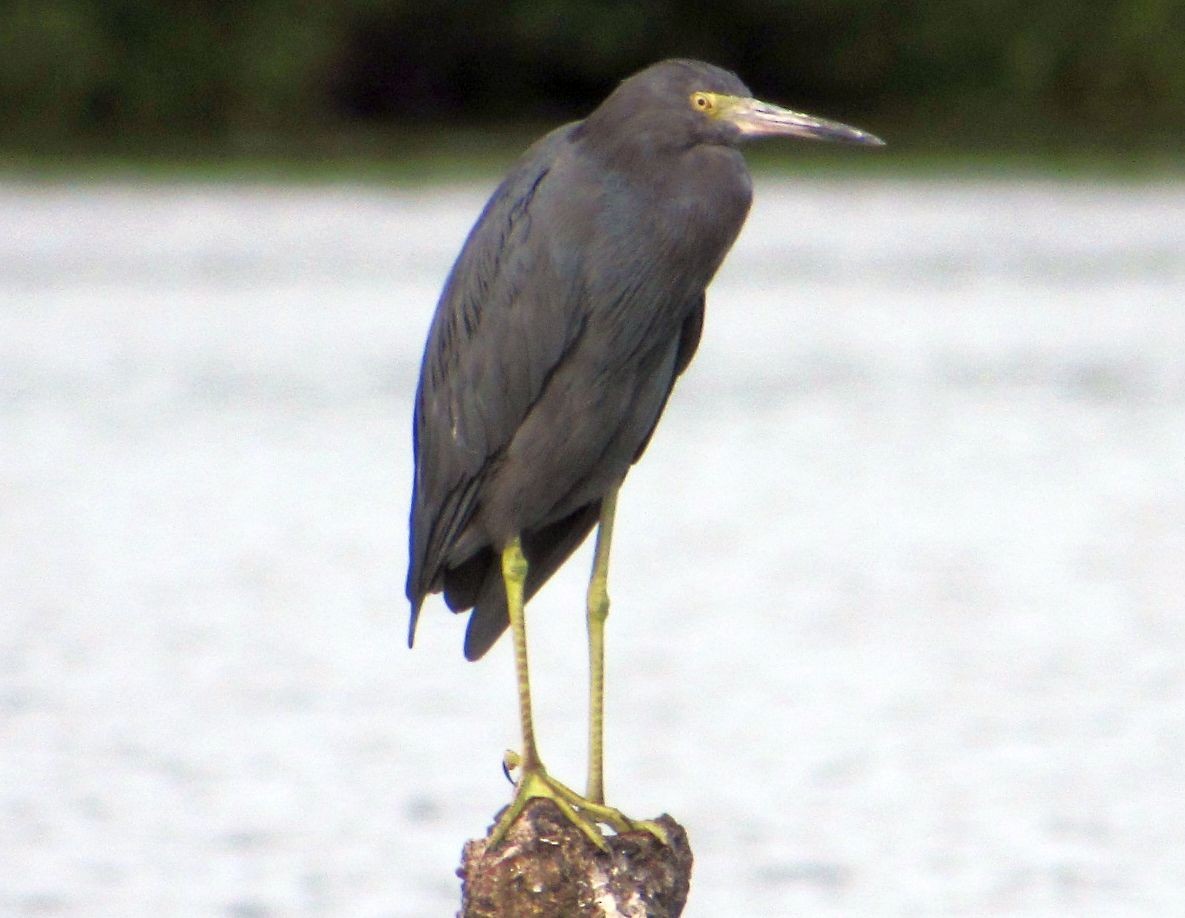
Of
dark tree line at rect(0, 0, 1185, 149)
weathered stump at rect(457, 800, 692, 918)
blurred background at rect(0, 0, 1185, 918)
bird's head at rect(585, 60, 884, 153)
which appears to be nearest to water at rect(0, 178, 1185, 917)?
blurred background at rect(0, 0, 1185, 918)

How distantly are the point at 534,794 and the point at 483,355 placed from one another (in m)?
0.83

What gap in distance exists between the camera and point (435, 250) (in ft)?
76.1

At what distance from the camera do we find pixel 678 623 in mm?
10547

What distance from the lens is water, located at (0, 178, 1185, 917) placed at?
25.5ft

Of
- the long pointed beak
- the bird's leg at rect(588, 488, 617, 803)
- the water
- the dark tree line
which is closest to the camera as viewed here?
the long pointed beak

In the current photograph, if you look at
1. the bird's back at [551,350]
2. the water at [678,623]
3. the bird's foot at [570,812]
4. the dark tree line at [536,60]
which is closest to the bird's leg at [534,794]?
the bird's foot at [570,812]

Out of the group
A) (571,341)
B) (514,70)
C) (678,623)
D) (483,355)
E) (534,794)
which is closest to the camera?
(534,794)

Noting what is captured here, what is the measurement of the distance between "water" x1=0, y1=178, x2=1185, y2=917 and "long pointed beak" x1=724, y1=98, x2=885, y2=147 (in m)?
3.79

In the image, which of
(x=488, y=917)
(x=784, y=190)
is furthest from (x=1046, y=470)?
(x=784, y=190)

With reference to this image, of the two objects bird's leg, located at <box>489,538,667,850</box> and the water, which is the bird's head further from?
the water

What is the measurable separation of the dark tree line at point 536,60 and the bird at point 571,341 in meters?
32.5

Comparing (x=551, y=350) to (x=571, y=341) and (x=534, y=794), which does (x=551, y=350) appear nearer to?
(x=571, y=341)

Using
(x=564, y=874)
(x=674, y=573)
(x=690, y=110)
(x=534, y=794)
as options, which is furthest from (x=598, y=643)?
(x=674, y=573)

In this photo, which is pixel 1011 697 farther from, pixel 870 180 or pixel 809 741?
pixel 870 180
